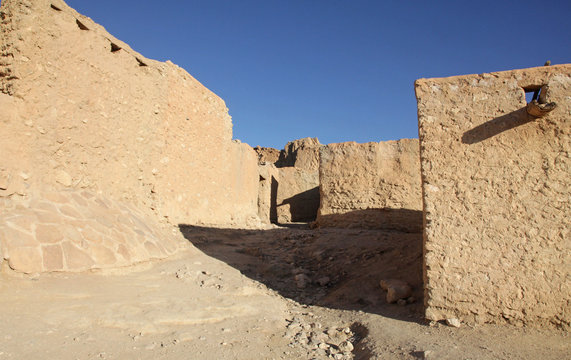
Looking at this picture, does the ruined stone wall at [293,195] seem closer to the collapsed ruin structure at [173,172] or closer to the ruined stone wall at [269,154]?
the ruined stone wall at [269,154]

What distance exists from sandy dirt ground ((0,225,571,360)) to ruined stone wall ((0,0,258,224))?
142 cm

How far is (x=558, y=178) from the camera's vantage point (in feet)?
9.90

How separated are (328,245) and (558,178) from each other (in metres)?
3.30

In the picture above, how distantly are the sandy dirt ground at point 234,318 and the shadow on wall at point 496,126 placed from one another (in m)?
1.59

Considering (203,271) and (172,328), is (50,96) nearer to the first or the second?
(203,271)

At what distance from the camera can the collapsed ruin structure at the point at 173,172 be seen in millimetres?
2996

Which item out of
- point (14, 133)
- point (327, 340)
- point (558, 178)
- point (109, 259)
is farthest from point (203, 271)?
point (558, 178)

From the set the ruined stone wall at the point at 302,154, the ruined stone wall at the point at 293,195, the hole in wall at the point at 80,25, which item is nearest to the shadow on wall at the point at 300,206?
the ruined stone wall at the point at 293,195

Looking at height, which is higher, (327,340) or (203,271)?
(203,271)

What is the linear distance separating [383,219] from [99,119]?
4727 mm

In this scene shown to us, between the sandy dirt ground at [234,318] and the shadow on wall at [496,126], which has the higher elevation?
the shadow on wall at [496,126]

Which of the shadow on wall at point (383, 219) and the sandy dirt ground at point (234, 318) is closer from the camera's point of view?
the sandy dirt ground at point (234, 318)

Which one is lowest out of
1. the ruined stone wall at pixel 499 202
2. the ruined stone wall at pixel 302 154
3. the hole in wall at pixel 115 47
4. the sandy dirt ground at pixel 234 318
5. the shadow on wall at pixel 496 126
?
the sandy dirt ground at pixel 234 318

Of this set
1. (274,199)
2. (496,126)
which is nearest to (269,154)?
(274,199)
